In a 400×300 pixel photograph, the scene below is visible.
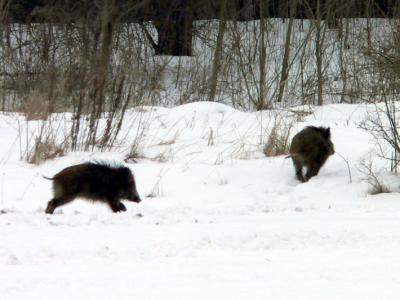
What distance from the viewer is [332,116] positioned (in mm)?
11961

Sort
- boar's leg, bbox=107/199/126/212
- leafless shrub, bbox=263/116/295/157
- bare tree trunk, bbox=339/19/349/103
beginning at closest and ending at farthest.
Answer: boar's leg, bbox=107/199/126/212 → leafless shrub, bbox=263/116/295/157 → bare tree trunk, bbox=339/19/349/103

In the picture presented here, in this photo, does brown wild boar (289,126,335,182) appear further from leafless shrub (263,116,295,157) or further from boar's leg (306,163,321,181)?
leafless shrub (263,116,295,157)

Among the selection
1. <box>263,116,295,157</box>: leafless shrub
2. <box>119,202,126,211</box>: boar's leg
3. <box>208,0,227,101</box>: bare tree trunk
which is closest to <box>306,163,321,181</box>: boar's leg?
<box>263,116,295,157</box>: leafless shrub

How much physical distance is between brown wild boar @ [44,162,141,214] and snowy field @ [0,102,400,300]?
0.11 metres

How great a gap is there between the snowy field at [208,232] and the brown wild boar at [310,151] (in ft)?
0.55

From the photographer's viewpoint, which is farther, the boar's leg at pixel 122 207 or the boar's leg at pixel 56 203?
the boar's leg at pixel 122 207

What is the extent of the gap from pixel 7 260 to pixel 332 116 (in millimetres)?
8426

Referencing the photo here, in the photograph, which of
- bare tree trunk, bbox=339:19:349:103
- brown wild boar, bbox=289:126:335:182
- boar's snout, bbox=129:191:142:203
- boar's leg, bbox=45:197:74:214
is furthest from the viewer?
bare tree trunk, bbox=339:19:349:103

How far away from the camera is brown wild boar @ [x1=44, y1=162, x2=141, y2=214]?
20.1 feet

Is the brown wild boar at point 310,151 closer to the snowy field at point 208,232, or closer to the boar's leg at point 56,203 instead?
the snowy field at point 208,232

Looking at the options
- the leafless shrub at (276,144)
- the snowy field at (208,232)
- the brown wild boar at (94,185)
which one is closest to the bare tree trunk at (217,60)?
the snowy field at (208,232)

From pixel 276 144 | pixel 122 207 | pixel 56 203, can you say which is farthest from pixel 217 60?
pixel 56 203

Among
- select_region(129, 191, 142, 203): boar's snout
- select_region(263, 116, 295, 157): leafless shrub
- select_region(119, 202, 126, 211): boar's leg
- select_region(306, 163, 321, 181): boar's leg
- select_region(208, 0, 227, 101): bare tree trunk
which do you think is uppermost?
select_region(208, 0, 227, 101): bare tree trunk

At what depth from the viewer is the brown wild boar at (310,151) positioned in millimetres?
7961
